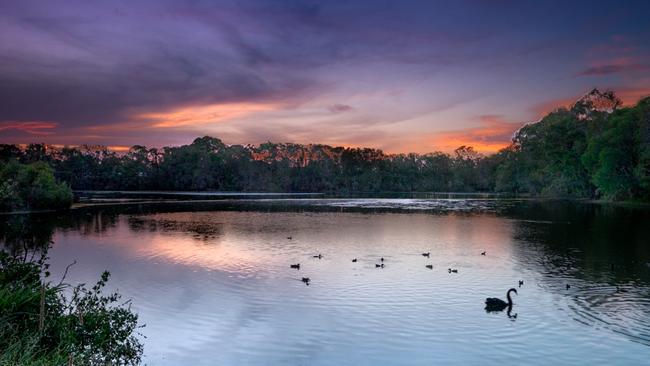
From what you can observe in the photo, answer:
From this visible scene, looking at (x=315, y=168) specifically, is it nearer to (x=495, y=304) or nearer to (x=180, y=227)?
(x=180, y=227)

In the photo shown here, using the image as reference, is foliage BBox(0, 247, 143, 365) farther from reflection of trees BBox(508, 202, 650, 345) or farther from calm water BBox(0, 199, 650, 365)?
reflection of trees BBox(508, 202, 650, 345)

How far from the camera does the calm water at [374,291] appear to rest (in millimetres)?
14570

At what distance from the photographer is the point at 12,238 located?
119ft

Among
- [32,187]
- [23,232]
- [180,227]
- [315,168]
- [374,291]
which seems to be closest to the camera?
[374,291]

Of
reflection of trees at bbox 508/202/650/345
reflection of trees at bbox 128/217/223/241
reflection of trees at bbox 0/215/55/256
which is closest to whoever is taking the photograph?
reflection of trees at bbox 508/202/650/345

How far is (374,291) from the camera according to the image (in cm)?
2130

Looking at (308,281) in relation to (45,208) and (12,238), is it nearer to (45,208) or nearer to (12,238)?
(12,238)

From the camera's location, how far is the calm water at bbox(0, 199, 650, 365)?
47.8ft

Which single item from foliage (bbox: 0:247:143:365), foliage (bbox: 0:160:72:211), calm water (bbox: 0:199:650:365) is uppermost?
foliage (bbox: 0:160:72:211)

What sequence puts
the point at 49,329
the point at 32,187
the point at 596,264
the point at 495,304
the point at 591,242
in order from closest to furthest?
the point at 49,329 < the point at 495,304 < the point at 596,264 < the point at 591,242 < the point at 32,187

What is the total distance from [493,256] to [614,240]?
11.4 metres

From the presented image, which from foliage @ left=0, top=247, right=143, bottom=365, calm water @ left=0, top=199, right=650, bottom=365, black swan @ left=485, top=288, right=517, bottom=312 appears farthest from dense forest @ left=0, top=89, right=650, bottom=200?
foliage @ left=0, top=247, right=143, bottom=365

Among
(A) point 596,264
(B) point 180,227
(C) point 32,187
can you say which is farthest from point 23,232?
(A) point 596,264

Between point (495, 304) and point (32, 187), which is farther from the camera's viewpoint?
point (32, 187)
